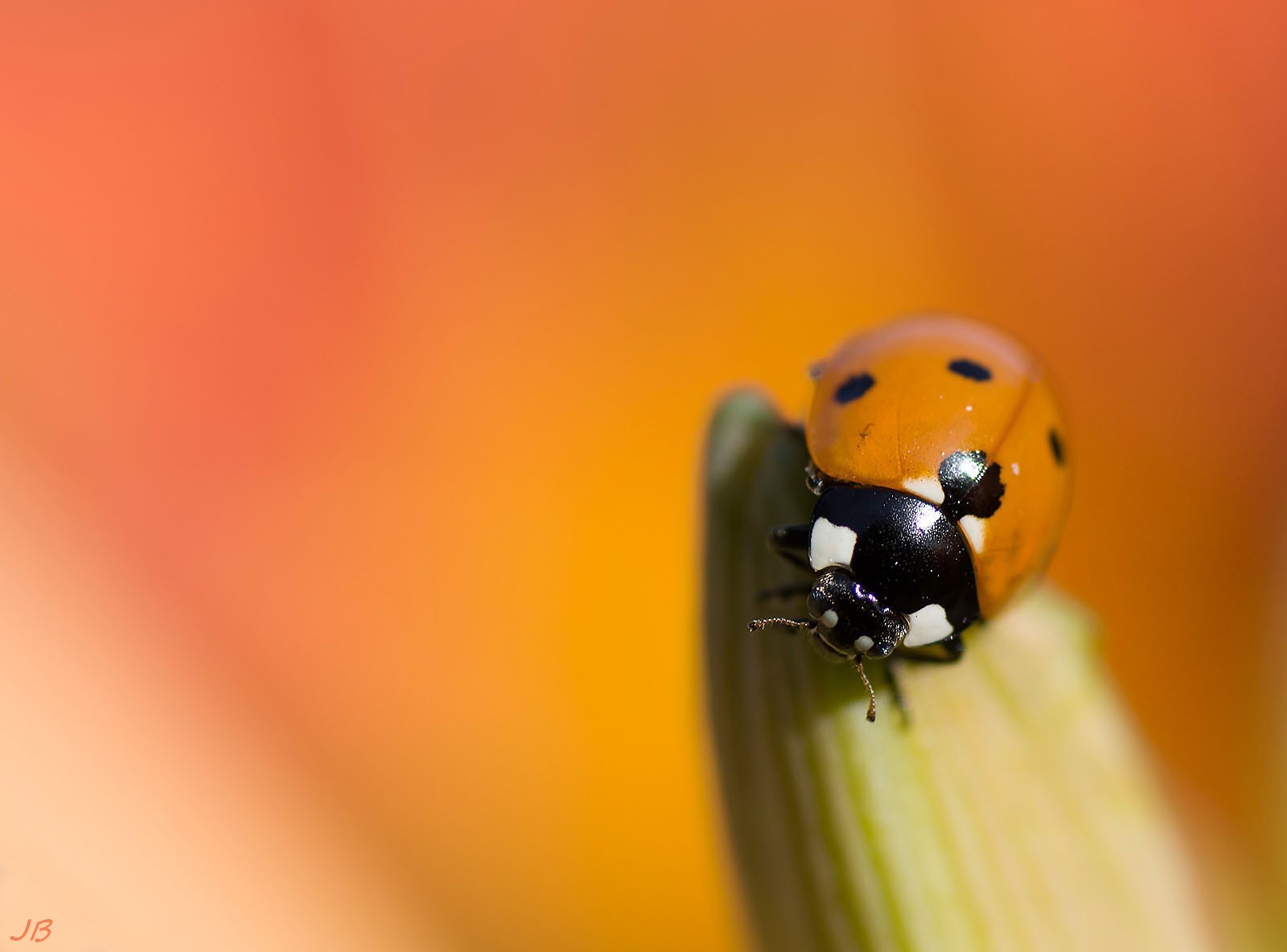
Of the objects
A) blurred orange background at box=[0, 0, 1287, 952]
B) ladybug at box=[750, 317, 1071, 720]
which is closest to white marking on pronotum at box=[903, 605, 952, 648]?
ladybug at box=[750, 317, 1071, 720]

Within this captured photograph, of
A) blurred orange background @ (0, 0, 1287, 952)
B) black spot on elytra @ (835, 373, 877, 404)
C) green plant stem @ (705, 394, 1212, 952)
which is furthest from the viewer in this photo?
blurred orange background @ (0, 0, 1287, 952)

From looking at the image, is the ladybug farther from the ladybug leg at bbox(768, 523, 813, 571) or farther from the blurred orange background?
the blurred orange background

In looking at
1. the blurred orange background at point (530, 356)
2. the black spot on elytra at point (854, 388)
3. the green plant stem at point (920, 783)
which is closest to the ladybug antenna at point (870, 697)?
the green plant stem at point (920, 783)

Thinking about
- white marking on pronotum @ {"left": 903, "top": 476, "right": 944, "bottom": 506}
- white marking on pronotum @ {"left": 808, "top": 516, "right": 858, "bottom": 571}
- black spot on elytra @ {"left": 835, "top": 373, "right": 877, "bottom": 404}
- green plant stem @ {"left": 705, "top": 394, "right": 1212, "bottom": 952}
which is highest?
black spot on elytra @ {"left": 835, "top": 373, "right": 877, "bottom": 404}

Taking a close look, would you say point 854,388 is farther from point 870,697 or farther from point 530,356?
point 530,356

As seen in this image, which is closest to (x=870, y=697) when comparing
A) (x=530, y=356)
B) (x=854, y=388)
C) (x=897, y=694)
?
(x=897, y=694)

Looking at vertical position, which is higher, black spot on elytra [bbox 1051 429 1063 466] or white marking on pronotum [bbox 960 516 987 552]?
black spot on elytra [bbox 1051 429 1063 466]

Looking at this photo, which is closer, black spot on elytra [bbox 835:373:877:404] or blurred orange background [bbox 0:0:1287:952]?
black spot on elytra [bbox 835:373:877:404]
